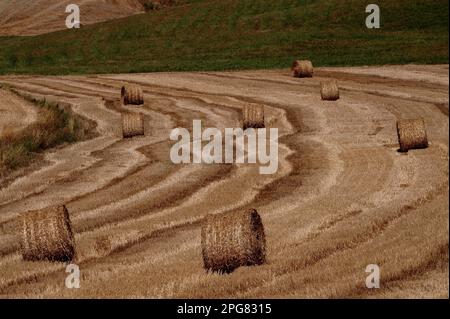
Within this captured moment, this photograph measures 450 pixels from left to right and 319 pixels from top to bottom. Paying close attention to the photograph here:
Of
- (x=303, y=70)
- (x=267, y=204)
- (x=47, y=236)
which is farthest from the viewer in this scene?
(x=303, y=70)

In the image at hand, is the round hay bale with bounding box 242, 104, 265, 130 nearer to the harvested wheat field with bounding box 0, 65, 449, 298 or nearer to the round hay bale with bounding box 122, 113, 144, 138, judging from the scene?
the harvested wheat field with bounding box 0, 65, 449, 298

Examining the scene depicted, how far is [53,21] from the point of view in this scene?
299 feet

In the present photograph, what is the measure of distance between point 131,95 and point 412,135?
15896 millimetres

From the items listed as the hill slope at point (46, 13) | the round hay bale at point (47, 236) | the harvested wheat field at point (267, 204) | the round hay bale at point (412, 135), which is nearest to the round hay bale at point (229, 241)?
the harvested wheat field at point (267, 204)

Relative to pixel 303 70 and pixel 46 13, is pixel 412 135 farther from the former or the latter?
pixel 46 13

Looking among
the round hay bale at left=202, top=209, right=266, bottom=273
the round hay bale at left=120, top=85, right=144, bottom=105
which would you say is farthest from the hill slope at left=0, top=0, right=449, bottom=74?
the round hay bale at left=202, top=209, right=266, bottom=273

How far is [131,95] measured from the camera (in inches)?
1341

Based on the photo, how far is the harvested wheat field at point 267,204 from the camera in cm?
1055

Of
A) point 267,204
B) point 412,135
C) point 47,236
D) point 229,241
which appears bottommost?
point 267,204

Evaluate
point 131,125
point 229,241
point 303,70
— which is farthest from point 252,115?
point 229,241

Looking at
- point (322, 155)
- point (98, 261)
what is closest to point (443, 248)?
point (98, 261)

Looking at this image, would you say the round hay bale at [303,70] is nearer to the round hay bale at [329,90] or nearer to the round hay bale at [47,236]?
the round hay bale at [329,90]

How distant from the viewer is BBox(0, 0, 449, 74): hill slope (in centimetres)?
5116

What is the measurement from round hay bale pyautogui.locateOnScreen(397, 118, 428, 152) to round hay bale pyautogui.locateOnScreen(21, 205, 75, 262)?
1023 centimetres
